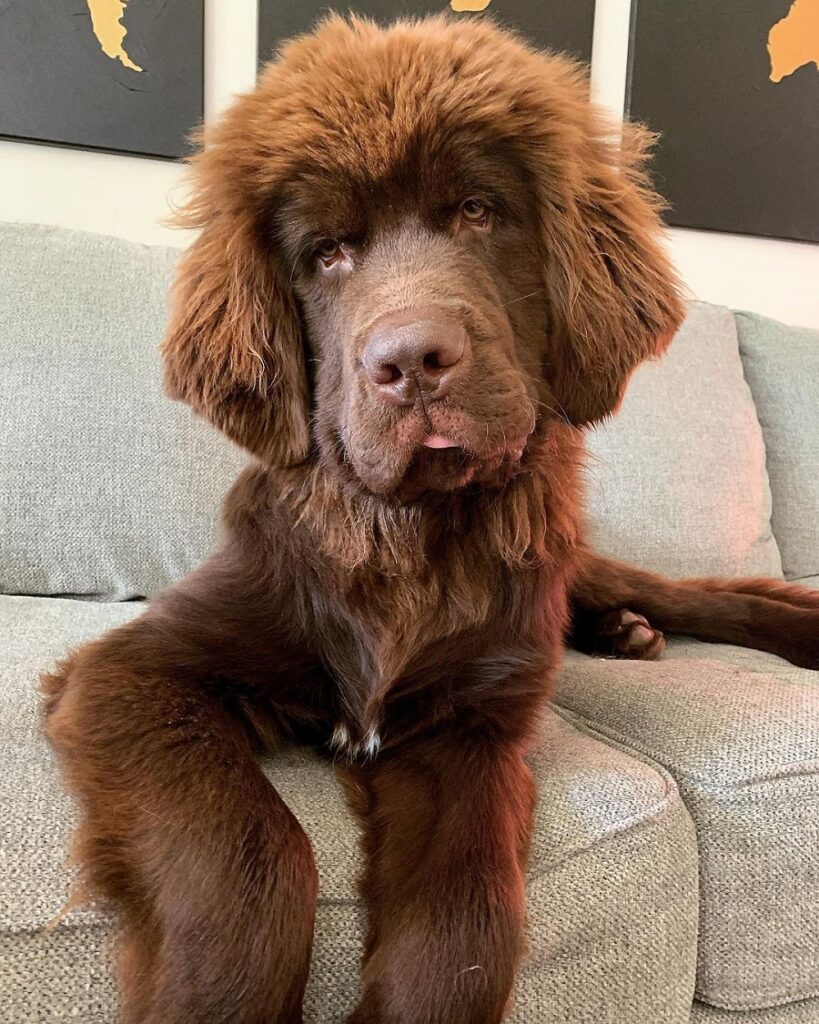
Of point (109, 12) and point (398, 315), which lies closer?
point (398, 315)

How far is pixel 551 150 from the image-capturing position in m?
1.25

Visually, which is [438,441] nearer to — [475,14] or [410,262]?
[410,262]

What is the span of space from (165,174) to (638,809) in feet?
8.44

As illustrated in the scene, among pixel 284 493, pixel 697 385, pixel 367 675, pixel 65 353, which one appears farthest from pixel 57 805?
pixel 697 385

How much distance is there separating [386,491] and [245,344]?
35 cm

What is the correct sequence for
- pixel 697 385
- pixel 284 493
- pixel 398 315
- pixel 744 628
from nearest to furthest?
1. pixel 398 315
2. pixel 284 493
3. pixel 744 628
4. pixel 697 385

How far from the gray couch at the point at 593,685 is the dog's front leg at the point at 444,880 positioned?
0.14 feet

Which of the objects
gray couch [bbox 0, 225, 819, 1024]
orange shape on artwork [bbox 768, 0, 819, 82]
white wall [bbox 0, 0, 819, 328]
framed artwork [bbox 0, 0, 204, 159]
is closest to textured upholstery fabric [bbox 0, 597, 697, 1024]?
gray couch [bbox 0, 225, 819, 1024]

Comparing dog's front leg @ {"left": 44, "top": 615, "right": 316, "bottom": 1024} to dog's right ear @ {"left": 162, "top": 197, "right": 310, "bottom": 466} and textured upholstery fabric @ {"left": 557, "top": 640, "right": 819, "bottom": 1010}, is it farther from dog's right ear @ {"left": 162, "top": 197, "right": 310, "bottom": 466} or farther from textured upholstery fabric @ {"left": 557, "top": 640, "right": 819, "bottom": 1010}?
textured upholstery fabric @ {"left": 557, "top": 640, "right": 819, "bottom": 1010}

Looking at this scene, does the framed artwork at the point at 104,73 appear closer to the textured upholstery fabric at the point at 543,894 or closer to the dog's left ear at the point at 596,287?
the dog's left ear at the point at 596,287

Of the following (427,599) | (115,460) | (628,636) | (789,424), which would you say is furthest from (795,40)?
(427,599)

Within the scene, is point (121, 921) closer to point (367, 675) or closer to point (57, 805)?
point (57, 805)

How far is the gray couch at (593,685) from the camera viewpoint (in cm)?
97

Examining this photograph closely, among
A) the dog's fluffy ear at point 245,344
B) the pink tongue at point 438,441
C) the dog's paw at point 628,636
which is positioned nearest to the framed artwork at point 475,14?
the dog's fluffy ear at point 245,344
